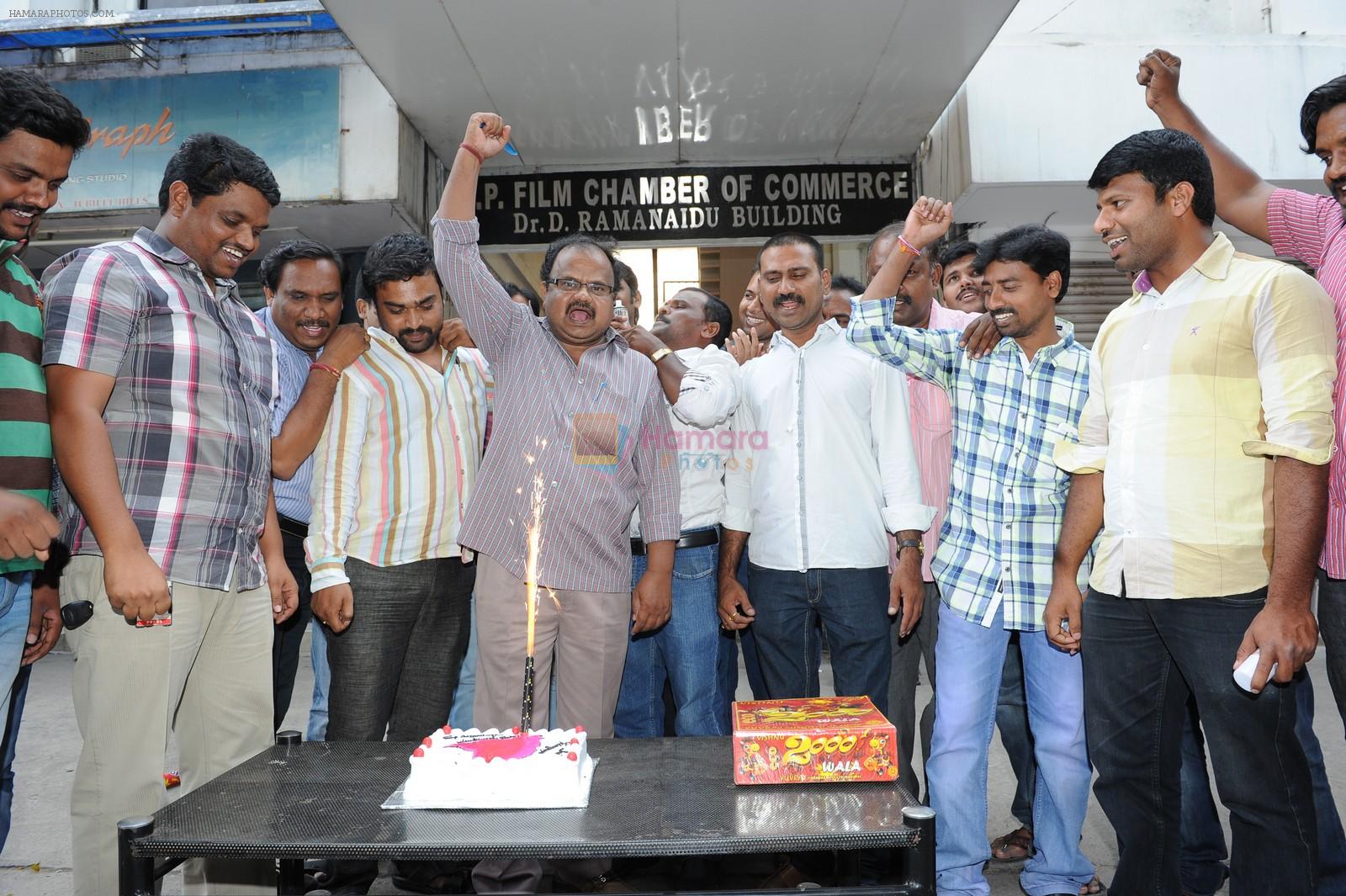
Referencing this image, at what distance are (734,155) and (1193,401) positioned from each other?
231 inches

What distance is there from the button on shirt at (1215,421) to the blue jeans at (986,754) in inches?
19.1

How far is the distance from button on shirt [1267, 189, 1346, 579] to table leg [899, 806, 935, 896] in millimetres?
1238

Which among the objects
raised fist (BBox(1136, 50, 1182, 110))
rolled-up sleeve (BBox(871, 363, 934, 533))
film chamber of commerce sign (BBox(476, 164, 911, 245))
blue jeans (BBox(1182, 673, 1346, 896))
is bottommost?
blue jeans (BBox(1182, 673, 1346, 896))

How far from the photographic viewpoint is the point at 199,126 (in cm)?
736

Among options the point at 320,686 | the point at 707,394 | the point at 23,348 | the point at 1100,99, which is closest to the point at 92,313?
the point at 23,348

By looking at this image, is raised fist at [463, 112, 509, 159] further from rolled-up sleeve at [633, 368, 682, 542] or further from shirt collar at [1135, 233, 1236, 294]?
shirt collar at [1135, 233, 1236, 294]

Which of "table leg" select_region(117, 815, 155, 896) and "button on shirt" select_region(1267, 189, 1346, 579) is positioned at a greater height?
"button on shirt" select_region(1267, 189, 1346, 579)

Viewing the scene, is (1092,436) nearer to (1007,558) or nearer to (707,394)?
(1007,558)

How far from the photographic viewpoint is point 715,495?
11.9 ft

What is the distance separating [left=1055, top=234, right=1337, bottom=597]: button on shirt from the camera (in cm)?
227

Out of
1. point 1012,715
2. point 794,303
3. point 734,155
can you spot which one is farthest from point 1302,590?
point 734,155

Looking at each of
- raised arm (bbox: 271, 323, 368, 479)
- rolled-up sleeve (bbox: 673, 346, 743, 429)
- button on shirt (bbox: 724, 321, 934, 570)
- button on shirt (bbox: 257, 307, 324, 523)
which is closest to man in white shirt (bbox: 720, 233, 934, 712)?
button on shirt (bbox: 724, 321, 934, 570)

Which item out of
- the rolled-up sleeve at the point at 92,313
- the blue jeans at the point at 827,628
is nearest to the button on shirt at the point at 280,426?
the rolled-up sleeve at the point at 92,313

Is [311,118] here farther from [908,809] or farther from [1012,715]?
[908,809]
